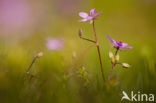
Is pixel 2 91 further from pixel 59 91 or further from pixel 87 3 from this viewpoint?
pixel 87 3

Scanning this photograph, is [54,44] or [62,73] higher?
[62,73]

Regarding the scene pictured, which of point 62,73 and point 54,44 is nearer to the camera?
point 62,73

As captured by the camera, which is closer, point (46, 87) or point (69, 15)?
point (46, 87)

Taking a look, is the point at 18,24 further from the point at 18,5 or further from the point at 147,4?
the point at 147,4

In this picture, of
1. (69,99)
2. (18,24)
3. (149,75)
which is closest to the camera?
(69,99)

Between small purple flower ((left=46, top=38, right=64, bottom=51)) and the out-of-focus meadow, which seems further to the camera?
small purple flower ((left=46, top=38, right=64, bottom=51))

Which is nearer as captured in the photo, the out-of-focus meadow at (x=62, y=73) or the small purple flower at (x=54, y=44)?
the out-of-focus meadow at (x=62, y=73)

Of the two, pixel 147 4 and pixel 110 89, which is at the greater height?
pixel 110 89

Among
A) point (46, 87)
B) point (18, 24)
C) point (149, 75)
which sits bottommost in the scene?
point (18, 24)

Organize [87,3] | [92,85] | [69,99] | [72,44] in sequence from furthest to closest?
[87,3], [72,44], [92,85], [69,99]

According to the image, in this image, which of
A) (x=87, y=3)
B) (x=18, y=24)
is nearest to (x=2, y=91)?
(x=18, y=24)
